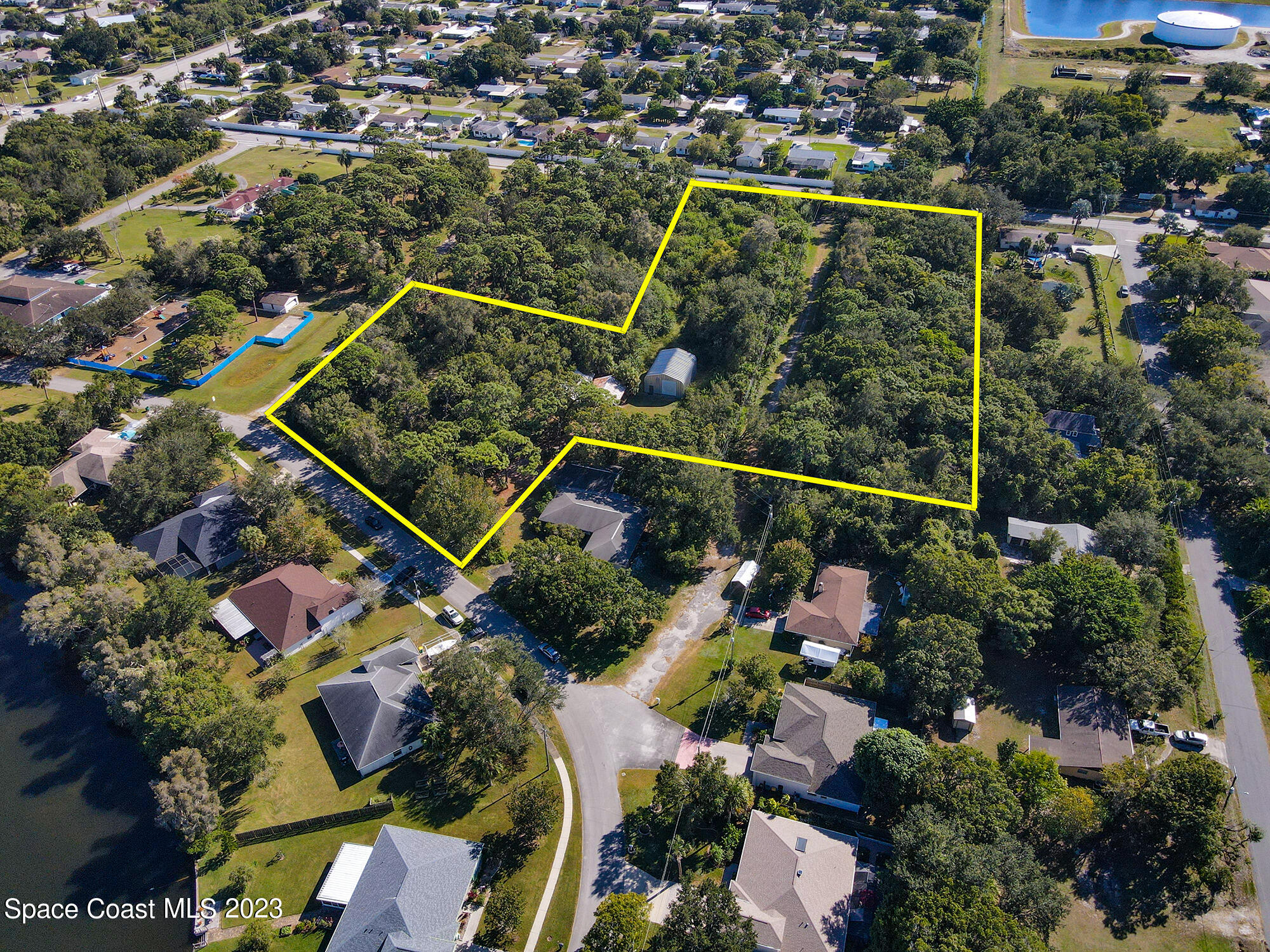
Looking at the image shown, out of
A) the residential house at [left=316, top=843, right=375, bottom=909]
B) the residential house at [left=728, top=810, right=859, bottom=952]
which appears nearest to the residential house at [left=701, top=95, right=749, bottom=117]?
the residential house at [left=728, top=810, right=859, bottom=952]

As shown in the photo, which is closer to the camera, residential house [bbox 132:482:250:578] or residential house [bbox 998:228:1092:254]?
residential house [bbox 132:482:250:578]

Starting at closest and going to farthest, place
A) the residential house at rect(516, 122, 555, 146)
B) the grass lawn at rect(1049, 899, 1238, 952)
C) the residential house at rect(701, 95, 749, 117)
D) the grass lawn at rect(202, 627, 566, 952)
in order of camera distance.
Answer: the grass lawn at rect(1049, 899, 1238, 952), the grass lawn at rect(202, 627, 566, 952), the residential house at rect(516, 122, 555, 146), the residential house at rect(701, 95, 749, 117)

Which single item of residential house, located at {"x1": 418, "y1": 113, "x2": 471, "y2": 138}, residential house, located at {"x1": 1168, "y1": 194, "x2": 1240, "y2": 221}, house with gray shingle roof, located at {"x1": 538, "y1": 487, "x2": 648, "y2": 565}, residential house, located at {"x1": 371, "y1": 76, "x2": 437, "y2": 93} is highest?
residential house, located at {"x1": 371, "y1": 76, "x2": 437, "y2": 93}

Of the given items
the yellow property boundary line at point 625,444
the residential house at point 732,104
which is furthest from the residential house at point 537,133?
the yellow property boundary line at point 625,444

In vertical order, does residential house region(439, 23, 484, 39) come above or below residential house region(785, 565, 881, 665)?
above

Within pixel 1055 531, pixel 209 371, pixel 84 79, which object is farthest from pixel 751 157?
pixel 84 79

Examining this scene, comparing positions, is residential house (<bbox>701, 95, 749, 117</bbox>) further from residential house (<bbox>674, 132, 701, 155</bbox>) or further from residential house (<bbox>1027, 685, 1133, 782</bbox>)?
residential house (<bbox>1027, 685, 1133, 782</bbox>)
